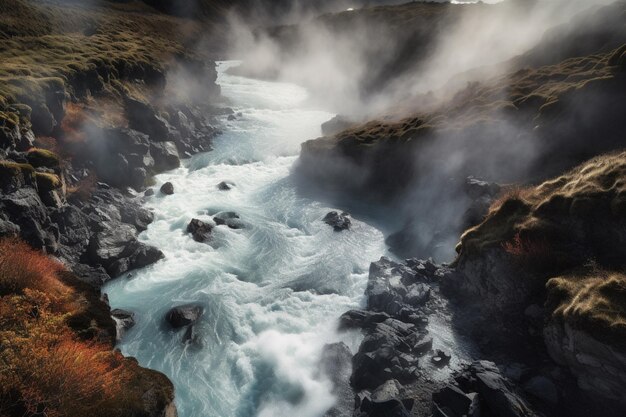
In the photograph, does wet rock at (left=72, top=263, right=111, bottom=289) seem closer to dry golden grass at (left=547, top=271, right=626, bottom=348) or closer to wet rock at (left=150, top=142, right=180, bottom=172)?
wet rock at (left=150, top=142, right=180, bottom=172)

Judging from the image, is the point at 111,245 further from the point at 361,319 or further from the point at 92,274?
the point at 361,319

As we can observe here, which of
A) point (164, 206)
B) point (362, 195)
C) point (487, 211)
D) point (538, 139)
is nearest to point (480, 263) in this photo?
point (487, 211)

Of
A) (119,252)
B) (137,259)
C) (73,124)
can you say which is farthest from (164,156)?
(137,259)

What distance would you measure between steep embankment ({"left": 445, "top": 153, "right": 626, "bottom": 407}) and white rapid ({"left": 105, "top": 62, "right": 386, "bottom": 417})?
13.5 meters

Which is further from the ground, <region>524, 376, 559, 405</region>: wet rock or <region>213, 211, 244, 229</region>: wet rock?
<region>524, 376, 559, 405</region>: wet rock

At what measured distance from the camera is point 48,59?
62.8m

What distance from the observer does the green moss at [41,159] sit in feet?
134

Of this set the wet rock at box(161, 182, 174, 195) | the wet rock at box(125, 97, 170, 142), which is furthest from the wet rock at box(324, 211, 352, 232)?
the wet rock at box(125, 97, 170, 142)

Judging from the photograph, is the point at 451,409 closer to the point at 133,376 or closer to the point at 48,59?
the point at 133,376

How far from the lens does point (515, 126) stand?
5356 centimetres

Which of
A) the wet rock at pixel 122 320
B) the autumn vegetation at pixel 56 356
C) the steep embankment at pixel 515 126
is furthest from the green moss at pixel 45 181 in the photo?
the steep embankment at pixel 515 126

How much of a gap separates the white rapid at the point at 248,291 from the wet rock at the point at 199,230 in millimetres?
975

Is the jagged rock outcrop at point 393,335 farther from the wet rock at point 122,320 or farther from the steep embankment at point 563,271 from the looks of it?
the wet rock at point 122,320

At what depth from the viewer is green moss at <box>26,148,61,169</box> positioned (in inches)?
1606
